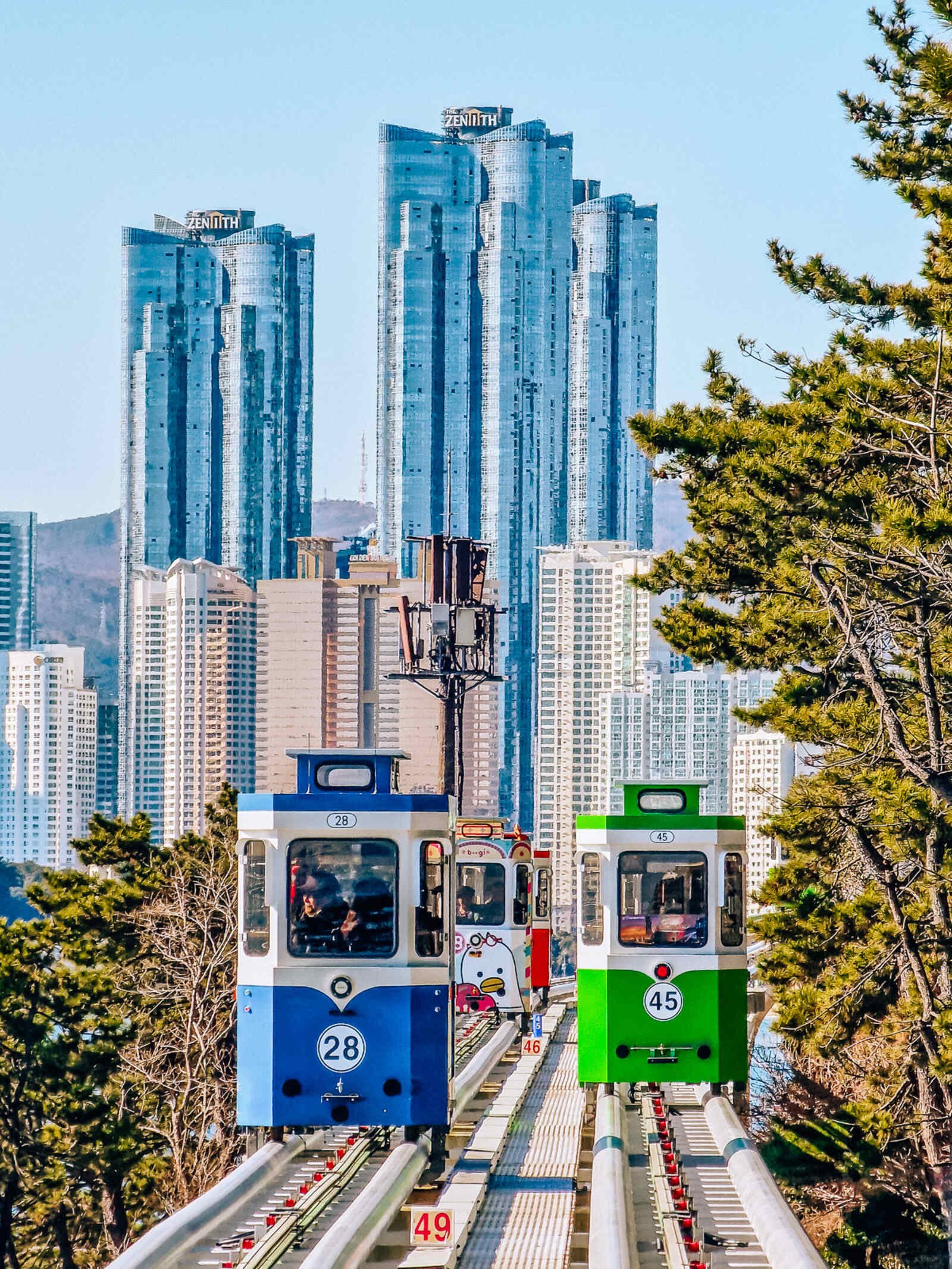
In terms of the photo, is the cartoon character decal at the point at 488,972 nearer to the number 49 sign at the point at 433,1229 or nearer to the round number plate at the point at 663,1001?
the round number plate at the point at 663,1001

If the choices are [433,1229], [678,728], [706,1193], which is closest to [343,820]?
[433,1229]

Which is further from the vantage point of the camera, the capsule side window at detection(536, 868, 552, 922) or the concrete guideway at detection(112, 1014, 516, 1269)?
the capsule side window at detection(536, 868, 552, 922)

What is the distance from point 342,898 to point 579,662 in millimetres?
156158

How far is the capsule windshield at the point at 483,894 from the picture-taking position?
2400cm

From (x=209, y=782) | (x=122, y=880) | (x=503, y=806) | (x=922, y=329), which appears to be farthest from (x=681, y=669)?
(x=922, y=329)

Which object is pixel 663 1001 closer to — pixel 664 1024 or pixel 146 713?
pixel 664 1024

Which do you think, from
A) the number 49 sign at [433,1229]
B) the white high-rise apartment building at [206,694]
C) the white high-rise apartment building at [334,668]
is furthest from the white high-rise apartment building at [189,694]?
the number 49 sign at [433,1229]

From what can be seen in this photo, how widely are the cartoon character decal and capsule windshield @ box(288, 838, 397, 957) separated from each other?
11059 mm

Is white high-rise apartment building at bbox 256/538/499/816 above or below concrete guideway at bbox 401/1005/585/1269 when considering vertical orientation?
above

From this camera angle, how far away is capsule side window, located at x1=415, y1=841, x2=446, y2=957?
43.6 ft

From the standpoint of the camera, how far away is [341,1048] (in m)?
13.2

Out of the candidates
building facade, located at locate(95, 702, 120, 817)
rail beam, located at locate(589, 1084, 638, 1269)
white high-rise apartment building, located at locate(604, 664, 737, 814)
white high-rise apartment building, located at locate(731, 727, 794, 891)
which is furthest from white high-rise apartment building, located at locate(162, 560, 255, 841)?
rail beam, located at locate(589, 1084, 638, 1269)

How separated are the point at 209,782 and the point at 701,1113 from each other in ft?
500

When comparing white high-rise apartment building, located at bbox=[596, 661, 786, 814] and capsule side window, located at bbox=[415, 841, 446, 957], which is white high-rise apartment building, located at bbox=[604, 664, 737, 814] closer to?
white high-rise apartment building, located at bbox=[596, 661, 786, 814]
